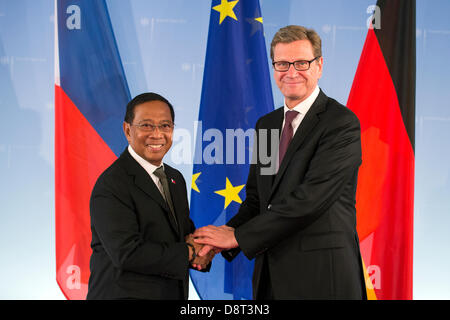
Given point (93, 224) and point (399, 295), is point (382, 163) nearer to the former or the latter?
point (399, 295)

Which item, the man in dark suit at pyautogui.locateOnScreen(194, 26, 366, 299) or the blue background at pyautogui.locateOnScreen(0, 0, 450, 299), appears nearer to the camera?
the man in dark suit at pyautogui.locateOnScreen(194, 26, 366, 299)

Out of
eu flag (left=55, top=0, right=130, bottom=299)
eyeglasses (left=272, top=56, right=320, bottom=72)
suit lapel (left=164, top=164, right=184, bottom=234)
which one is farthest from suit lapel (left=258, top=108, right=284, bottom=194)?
eu flag (left=55, top=0, right=130, bottom=299)

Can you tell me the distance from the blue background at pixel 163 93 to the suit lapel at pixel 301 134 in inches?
60.0

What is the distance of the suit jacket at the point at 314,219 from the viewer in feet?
5.87

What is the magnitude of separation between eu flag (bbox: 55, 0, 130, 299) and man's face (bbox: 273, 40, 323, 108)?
1157mm

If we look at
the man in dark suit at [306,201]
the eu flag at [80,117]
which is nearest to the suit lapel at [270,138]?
the man in dark suit at [306,201]

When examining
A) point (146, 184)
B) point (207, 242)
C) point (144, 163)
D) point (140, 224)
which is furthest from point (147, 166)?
point (207, 242)

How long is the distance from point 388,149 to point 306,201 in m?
1.20

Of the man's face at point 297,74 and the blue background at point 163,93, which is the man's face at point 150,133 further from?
the blue background at point 163,93

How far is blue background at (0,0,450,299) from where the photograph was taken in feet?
11.1

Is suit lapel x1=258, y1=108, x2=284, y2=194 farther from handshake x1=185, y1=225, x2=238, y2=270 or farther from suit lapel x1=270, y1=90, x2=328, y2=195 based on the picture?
handshake x1=185, y1=225, x2=238, y2=270

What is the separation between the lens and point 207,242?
2006mm

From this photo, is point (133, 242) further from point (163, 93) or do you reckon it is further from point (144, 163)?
point (163, 93)
